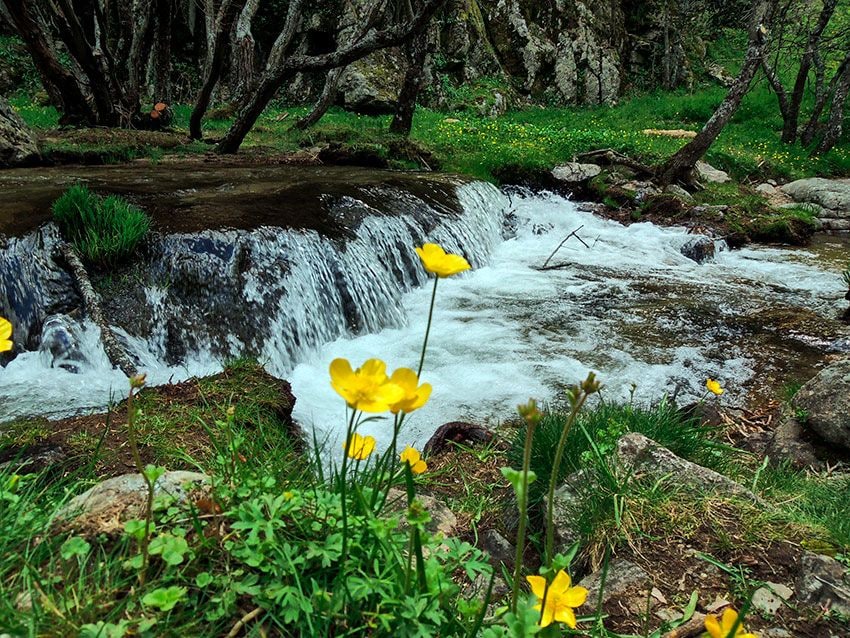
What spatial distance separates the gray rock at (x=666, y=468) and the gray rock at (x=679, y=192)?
1026cm

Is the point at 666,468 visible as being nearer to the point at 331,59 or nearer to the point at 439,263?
the point at 439,263

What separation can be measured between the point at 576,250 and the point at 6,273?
783 centimetres

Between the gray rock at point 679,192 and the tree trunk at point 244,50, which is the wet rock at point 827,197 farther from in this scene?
the tree trunk at point 244,50

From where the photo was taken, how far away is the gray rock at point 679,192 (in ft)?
37.3

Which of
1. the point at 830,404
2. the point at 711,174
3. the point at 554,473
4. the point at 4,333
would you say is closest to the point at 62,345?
the point at 4,333

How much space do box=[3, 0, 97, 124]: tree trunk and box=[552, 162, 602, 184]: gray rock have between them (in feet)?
33.1

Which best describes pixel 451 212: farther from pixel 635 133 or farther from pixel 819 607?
pixel 635 133

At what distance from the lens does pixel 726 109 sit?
10797 millimetres

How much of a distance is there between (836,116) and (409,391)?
19.1 m

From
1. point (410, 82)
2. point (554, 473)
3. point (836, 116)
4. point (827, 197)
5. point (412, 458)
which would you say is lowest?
point (827, 197)

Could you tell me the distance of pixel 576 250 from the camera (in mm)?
9391

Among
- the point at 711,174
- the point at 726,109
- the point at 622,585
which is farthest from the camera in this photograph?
the point at 711,174

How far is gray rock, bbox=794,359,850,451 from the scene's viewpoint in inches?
127

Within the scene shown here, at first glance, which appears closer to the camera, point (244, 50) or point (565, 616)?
point (565, 616)
